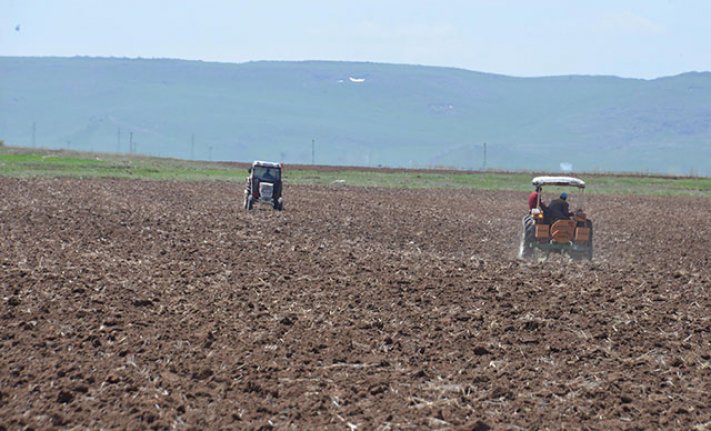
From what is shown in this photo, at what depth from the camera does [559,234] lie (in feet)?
68.3

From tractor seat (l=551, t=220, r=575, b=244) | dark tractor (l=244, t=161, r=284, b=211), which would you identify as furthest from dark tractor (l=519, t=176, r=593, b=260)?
dark tractor (l=244, t=161, r=284, b=211)

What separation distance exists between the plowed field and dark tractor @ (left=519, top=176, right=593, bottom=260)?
0.96 m

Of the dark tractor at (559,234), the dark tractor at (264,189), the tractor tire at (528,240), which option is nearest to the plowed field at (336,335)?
the tractor tire at (528,240)

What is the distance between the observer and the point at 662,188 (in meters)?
63.6

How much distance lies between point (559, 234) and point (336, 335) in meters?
10.3

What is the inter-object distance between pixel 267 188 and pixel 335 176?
35425mm

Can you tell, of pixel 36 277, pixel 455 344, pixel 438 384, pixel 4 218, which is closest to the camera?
pixel 438 384

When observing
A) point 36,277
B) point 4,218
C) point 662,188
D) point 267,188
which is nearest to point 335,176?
point 662,188

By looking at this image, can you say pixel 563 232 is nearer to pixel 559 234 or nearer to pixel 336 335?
pixel 559 234

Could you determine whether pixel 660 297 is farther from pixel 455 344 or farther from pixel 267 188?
pixel 267 188

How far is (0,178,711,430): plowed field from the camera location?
28.4 feet

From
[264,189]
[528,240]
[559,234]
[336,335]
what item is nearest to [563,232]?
[559,234]

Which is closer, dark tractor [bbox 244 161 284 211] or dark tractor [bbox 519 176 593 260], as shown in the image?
dark tractor [bbox 519 176 593 260]

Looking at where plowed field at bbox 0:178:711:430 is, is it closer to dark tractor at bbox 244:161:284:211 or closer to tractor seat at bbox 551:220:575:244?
tractor seat at bbox 551:220:575:244
